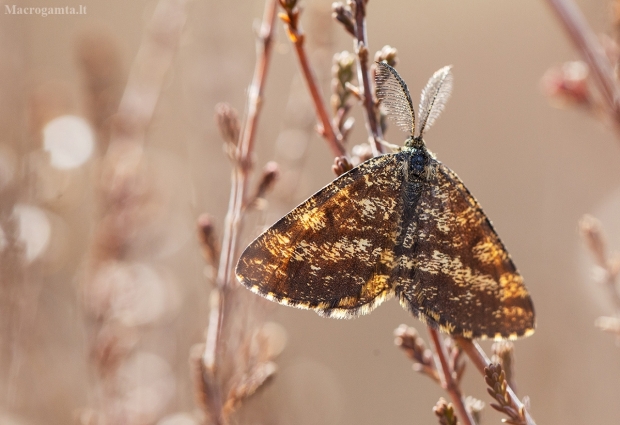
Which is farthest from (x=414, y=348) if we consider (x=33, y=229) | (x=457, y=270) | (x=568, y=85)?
(x=33, y=229)

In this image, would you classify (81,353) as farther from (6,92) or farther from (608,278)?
(608,278)


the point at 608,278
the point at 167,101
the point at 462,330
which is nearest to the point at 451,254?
the point at 462,330

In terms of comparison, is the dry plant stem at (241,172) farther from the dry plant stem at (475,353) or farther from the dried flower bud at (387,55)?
the dry plant stem at (475,353)

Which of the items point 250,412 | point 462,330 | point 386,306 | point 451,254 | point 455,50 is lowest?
point 386,306

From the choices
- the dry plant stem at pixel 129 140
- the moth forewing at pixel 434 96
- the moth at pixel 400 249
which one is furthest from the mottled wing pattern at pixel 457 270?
the dry plant stem at pixel 129 140

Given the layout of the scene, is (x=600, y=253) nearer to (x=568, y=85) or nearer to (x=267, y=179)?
(x=568, y=85)

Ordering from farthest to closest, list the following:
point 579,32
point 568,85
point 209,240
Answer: point 568,85, point 209,240, point 579,32

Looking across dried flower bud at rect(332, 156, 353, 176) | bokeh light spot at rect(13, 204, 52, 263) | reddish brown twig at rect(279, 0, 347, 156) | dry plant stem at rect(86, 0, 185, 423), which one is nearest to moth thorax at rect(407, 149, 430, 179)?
dried flower bud at rect(332, 156, 353, 176)
